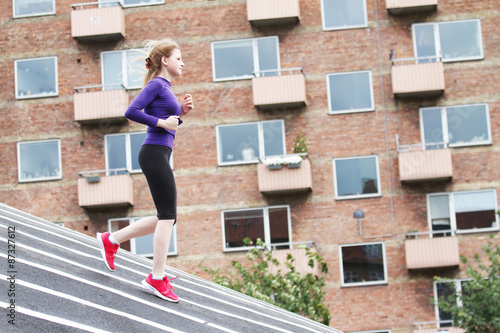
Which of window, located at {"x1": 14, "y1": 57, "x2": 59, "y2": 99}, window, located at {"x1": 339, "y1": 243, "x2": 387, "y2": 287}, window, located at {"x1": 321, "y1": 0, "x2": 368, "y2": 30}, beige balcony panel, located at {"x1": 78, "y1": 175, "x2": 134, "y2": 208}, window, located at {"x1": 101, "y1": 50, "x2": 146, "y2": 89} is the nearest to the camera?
window, located at {"x1": 339, "y1": 243, "x2": 387, "y2": 287}

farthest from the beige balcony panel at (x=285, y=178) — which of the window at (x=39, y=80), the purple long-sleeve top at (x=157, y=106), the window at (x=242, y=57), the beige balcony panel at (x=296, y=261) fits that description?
the purple long-sleeve top at (x=157, y=106)

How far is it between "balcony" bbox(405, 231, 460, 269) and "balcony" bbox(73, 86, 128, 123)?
11223 millimetres

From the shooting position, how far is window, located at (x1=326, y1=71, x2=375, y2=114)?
1228 inches

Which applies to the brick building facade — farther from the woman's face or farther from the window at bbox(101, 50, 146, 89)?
the woman's face

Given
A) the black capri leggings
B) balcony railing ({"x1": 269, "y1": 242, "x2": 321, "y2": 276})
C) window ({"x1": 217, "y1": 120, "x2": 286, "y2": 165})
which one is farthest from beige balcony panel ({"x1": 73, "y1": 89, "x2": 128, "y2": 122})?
the black capri leggings

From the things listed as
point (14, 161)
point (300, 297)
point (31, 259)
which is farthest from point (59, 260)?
point (14, 161)

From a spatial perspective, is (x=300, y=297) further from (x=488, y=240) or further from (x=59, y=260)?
(x=59, y=260)

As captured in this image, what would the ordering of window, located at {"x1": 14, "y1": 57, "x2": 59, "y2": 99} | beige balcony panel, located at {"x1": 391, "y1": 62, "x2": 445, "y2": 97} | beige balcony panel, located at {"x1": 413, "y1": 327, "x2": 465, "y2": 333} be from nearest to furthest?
beige balcony panel, located at {"x1": 413, "y1": 327, "x2": 465, "y2": 333} < beige balcony panel, located at {"x1": 391, "y1": 62, "x2": 445, "y2": 97} < window, located at {"x1": 14, "y1": 57, "x2": 59, "y2": 99}

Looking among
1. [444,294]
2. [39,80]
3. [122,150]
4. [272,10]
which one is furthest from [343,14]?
[39,80]

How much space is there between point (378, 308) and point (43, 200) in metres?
12.4

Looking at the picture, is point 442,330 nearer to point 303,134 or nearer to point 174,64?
point 303,134

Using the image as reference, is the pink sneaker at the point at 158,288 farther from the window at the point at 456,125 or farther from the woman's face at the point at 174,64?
the window at the point at 456,125

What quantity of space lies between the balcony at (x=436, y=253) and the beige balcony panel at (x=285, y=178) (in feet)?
13.8

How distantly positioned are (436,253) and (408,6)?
8.41 meters
